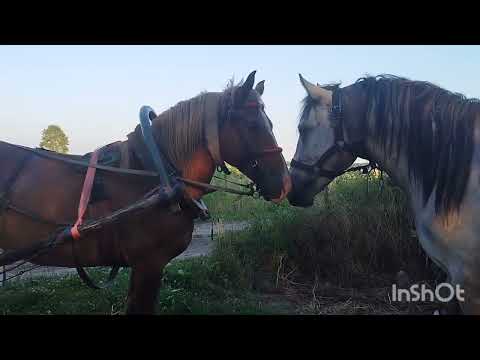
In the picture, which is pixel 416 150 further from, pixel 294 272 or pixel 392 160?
pixel 294 272

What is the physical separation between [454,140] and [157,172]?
1928mm

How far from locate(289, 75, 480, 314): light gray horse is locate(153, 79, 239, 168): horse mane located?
746 mm

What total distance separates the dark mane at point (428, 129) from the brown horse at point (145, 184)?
31.7 inches

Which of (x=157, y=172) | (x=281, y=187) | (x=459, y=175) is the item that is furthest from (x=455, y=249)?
(x=157, y=172)

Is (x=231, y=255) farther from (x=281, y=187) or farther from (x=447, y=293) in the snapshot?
(x=447, y=293)

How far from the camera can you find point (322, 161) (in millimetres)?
2688

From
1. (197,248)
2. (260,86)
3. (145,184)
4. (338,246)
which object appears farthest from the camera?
(197,248)

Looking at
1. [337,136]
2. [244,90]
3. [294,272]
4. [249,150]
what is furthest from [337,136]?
[294,272]

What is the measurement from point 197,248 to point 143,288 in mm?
5899

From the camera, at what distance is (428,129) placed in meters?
2.25

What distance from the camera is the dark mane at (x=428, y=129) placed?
207 centimetres

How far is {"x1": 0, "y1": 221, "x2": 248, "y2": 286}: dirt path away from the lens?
245 inches

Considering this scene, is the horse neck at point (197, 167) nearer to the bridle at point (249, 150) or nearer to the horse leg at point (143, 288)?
the bridle at point (249, 150)
